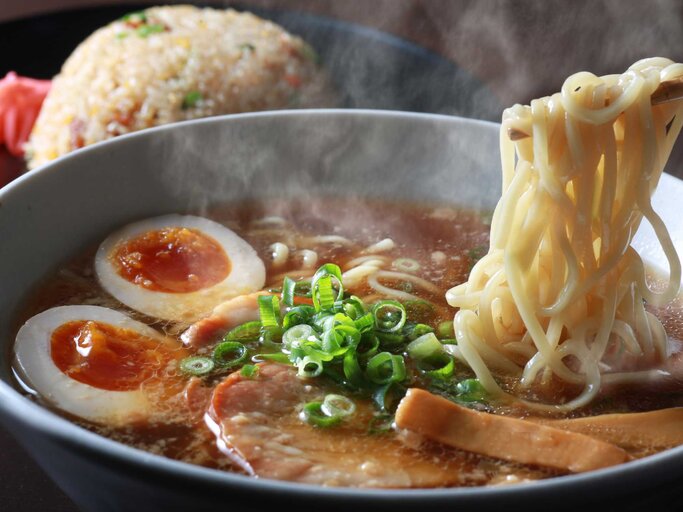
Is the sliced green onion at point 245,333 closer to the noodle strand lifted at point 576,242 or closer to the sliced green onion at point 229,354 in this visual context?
the sliced green onion at point 229,354

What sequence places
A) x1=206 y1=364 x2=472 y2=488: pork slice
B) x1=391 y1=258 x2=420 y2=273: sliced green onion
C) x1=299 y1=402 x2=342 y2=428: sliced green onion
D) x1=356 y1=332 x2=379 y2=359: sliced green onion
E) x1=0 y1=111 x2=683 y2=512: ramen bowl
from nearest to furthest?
x1=0 y1=111 x2=683 y2=512: ramen bowl
x1=206 y1=364 x2=472 y2=488: pork slice
x1=299 y1=402 x2=342 y2=428: sliced green onion
x1=356 y1=332 x2=379 y2=359: sliced green onion
x1=391 y1=258 x2=420 y2=273: sliced green onion

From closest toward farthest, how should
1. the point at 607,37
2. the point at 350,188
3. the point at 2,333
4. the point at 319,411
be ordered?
the point at 319,411
the point at 2,333
the point at 350,188
the point at 607,37

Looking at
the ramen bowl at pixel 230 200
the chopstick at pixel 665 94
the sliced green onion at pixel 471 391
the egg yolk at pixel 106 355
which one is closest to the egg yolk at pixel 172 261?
the ramen bowl at pixel 230 200

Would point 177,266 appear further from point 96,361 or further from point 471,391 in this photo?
point 471,391

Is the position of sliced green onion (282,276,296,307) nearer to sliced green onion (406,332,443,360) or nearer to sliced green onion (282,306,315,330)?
sliced green onion (282,306,315,330)

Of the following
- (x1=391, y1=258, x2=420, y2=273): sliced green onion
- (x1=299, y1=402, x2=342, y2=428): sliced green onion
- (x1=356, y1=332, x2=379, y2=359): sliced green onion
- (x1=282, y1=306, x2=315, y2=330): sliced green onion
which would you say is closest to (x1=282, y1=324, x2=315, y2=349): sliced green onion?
(x1=282, y1=306, x2=315, y2=330): sliced green onion

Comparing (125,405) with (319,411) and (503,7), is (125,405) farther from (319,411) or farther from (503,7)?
(503,7)

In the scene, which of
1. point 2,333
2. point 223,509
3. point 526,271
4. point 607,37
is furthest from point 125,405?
point 607,37

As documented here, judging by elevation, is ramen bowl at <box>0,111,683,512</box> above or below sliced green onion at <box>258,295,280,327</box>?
above
